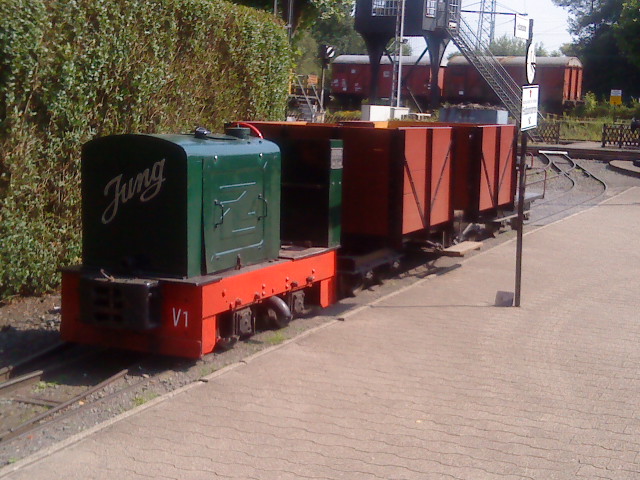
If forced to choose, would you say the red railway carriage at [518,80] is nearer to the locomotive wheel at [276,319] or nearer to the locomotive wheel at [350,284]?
the locomotive wheel at [350,284]

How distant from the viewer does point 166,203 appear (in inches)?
284

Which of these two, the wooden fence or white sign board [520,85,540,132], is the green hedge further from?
the wooden fence

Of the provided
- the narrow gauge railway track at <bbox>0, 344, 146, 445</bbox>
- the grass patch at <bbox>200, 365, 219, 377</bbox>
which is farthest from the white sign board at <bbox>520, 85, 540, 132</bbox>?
the narrow gauge railway track at <bbox>0, 344, 146, 445</bbox>

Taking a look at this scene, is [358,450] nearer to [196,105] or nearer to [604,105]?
[196,105]

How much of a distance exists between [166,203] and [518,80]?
140ft

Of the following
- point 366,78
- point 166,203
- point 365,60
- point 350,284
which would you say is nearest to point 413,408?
point 166,203

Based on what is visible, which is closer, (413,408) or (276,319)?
(413,408)

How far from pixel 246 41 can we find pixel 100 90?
147 inches

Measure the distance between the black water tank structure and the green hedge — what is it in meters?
28.8

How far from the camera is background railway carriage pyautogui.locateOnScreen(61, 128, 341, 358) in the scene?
7098mm

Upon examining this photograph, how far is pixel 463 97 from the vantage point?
50312 mm

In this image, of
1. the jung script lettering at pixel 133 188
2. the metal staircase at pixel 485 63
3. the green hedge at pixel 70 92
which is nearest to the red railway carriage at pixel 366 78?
the metal staircase at pixel 485 63

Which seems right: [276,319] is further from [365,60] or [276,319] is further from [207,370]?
[365,60]

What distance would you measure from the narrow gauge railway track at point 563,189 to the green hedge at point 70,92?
28.1 feet
